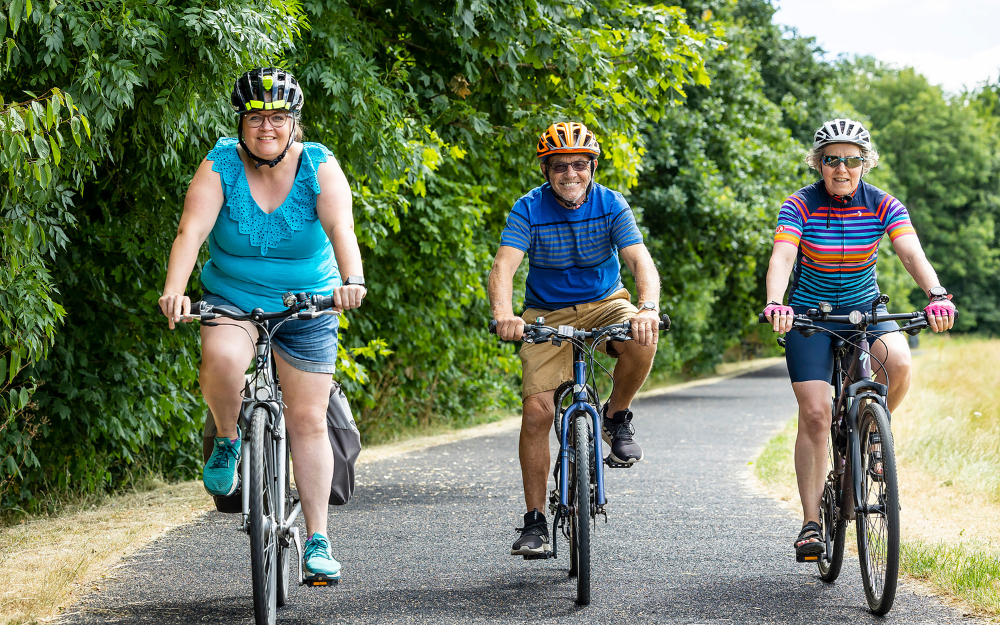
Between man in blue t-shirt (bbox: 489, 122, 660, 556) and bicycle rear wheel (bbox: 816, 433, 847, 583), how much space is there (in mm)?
883

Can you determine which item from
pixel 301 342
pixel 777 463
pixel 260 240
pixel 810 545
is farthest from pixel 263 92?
pixel 777 463

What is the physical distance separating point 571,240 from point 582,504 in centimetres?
130

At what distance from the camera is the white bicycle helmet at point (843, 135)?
478 cm

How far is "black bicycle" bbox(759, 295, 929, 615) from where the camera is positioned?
4246mm

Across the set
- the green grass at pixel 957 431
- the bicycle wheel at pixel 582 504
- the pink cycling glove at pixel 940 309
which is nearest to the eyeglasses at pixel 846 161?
the pink cycling glove at pixel 940 309

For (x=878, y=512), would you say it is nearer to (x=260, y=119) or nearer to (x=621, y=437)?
(x=621, y=437)

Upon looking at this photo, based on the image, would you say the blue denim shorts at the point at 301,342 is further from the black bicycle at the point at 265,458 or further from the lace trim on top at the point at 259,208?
the lace trim on top at the point at 259,208

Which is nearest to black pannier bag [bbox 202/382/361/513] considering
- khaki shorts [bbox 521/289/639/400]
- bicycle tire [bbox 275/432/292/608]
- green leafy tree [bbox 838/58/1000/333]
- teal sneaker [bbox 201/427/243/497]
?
bicycle tire [bbox 275/432/292/608]

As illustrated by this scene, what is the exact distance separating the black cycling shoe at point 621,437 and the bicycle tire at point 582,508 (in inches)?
19.4

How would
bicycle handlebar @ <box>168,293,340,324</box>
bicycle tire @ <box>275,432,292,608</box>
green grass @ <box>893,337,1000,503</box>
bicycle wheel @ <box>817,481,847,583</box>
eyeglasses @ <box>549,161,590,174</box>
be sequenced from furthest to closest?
green grass @ <box>893,337,1000,503</box> → eyeglasses @ <box>549,161,590,174</box> → bicycle wheel @ <box>817,481,847,583</box> → bicycle tire @ <box>275,432,292,608</box> → bicycle handlebar @ <box>168,293,340,324</box>

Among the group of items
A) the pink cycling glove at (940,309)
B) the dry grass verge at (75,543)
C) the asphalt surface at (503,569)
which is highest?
the pink cycling glove at (940,309)

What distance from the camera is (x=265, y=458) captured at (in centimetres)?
391

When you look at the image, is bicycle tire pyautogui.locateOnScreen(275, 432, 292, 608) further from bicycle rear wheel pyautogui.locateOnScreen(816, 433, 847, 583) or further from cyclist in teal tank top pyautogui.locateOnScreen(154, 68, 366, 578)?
bicycle rear wheel pyautogui.locateOnScreen(816, 433, 847, 583)

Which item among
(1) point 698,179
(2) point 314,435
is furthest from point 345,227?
(1) point 698,179
